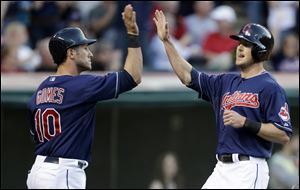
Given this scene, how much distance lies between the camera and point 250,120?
5719 mm

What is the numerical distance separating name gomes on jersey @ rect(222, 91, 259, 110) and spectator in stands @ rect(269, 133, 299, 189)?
3.68 meters

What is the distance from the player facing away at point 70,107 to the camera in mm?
5910

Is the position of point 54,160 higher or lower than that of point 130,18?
lower

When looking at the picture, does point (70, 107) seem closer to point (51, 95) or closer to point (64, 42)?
point (51, 95)

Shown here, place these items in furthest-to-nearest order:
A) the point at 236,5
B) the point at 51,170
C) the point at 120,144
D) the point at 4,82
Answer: the point at 236,5 → the point at 120,144 → the point at 4,82 → the point at 51,170

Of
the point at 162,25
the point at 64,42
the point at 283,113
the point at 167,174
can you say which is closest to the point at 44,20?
the point at 167,174

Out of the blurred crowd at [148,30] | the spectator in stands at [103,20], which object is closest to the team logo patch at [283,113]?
the blurred crowd at [148,30]

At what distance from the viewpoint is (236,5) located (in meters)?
11.0

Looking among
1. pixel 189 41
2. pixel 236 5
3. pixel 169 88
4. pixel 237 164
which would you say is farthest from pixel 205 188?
pixel 236 5

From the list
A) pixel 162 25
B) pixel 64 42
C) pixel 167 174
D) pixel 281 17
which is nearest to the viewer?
pixel 64 42

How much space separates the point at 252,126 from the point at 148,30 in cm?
459

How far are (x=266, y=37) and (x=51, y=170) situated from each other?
5.70 feet

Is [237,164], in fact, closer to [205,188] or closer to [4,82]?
[205,188]

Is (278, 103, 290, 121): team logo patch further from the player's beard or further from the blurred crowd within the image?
the blurred crowd
